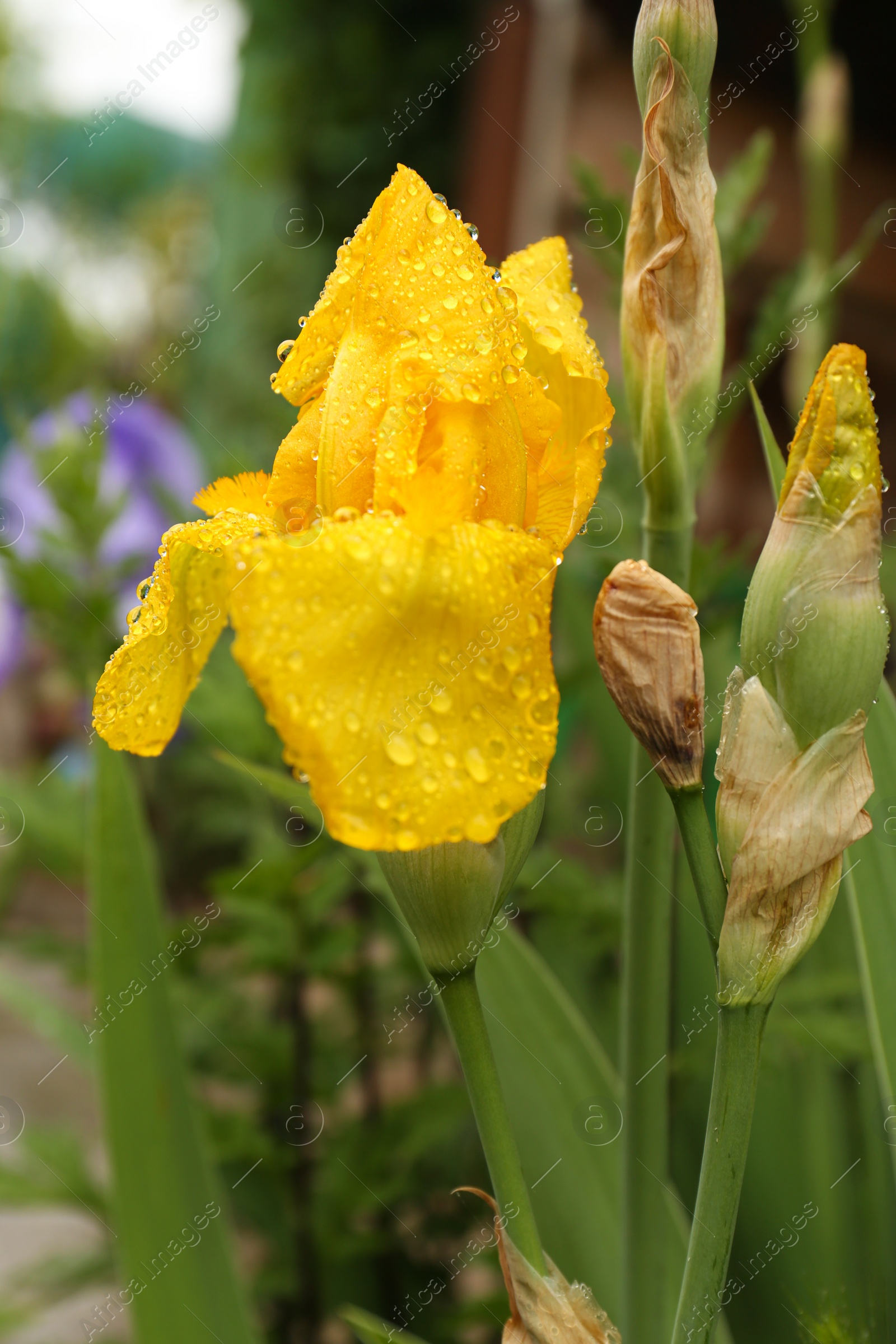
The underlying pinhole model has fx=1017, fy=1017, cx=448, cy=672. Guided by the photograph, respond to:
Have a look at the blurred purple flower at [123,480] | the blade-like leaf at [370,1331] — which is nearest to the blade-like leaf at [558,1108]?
the blade-like leaf at [370,1331]

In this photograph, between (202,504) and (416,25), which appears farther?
(416,25)

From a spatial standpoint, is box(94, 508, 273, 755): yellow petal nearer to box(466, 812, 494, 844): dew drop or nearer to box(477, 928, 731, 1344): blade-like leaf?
box(466, 812, 494, 844): dew drop

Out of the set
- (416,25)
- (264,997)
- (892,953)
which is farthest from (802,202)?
(892,953)

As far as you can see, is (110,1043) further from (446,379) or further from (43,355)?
(43,355)

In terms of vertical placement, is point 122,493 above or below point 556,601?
above

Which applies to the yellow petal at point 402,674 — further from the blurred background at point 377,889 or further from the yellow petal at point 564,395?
the blurred background at point 377,889

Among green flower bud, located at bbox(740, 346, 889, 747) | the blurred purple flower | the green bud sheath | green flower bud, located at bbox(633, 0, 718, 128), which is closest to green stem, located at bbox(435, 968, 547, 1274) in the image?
the green bud sheath

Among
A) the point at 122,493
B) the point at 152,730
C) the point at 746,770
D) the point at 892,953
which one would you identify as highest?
the point at 122,493
